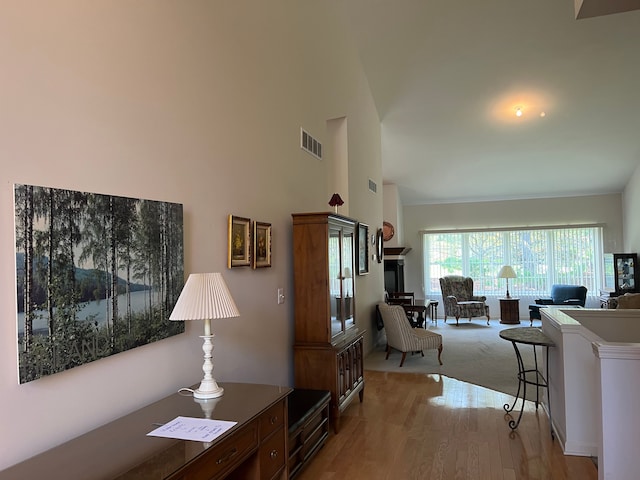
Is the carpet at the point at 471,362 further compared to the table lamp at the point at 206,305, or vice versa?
the carpet at the point at 471,362

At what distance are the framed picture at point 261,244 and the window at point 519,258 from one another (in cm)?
789

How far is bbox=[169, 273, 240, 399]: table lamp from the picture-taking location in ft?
6.84

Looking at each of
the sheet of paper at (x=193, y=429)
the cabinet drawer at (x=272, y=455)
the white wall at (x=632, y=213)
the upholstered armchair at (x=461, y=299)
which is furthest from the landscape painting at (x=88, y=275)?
the white wall at (x=632, y=213)

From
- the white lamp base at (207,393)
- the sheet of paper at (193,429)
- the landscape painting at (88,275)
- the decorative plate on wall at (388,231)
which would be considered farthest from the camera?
the decorative plate on wall at (388,231)

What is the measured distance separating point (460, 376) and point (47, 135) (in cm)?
504

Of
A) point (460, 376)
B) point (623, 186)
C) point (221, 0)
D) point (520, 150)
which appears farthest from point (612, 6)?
point (623, 186)

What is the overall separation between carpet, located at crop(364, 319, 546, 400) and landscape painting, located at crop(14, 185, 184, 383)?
403 centimetres

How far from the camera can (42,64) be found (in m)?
1.70

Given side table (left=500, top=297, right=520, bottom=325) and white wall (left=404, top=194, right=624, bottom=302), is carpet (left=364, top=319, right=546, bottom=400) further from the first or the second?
white wall (left=404, top=194, right=624, bottom=302)

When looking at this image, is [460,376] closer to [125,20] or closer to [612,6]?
[612,6]

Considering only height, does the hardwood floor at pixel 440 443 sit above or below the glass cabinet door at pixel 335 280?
below

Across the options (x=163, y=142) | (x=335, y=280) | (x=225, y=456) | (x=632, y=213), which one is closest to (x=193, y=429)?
(x=225, y=456)

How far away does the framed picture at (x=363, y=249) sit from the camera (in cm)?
583

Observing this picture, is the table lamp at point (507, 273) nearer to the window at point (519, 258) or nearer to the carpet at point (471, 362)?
the window at point (519, 258)
